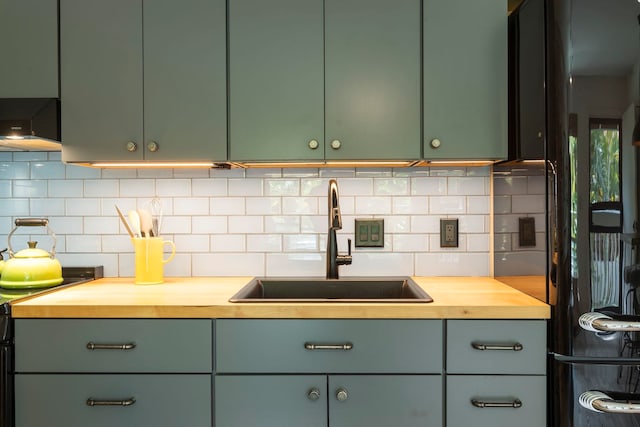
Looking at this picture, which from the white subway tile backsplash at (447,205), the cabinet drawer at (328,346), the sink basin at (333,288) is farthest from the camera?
the white subway tile backsplash at (447,205)

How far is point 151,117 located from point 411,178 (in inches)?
44.2

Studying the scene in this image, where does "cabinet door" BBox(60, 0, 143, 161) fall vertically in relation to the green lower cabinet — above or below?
above

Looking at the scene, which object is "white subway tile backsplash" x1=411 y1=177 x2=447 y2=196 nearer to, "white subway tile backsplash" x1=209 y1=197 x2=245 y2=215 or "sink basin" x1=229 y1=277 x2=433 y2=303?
"sink basin" x1=229 y1=277 x2=433 y2=303

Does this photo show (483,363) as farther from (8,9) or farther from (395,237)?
(8,9)

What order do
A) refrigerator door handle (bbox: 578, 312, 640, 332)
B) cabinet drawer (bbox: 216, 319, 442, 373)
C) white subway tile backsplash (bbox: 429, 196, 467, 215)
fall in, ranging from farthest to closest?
white subway tile backsplash (bbox: 429, 196, 467, 215)
cabinet drawer (bbox: 216, 319, 442, 373)
refrigerator door handle (bbox: 578, 312, 640, 332)

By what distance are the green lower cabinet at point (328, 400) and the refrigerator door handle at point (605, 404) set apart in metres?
0.43

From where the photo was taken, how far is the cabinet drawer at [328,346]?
4.82 feet

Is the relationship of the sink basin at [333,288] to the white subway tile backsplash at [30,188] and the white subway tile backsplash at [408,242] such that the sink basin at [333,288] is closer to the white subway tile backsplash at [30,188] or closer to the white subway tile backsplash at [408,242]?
the white subway tile backsplash at [408,242]

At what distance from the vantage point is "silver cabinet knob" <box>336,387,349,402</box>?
4.80 ft

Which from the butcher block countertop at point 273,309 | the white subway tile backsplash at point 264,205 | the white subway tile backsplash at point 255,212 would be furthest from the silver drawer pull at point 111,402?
the white subway tile backsplash at point 264,205

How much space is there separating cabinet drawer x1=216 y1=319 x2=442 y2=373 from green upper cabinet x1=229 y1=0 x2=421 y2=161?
24.9 inches

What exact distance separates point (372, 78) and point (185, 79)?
2.34 feet

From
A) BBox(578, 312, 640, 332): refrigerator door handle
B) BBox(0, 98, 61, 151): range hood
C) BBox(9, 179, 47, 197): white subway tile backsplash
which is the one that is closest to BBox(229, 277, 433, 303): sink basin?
BBox(578, 312, 640, 332): refrigerator door handle

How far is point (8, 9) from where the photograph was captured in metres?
1.79
